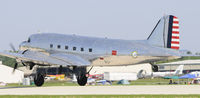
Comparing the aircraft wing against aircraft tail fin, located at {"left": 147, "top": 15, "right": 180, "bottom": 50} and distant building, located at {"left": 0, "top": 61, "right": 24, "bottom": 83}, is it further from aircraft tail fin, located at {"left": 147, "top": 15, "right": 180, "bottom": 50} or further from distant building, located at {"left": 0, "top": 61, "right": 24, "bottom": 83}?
distant building, located at {"left": 0, "top": 61, "right": 24, "bottom": 83}

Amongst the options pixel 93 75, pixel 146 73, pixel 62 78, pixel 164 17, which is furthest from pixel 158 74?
pixel 164 17

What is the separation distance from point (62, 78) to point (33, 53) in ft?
256

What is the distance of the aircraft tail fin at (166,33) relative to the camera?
131ft

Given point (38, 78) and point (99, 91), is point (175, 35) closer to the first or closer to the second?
point (99, 91)

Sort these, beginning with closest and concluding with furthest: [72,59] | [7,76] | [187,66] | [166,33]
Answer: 1. [72,59]
2. [166,33]
3. [7,76]
4. [187,66]

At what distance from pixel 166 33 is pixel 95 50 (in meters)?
7.55

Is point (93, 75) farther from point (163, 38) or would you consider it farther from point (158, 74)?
point (163, 38)

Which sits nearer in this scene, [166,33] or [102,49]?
[102,49]

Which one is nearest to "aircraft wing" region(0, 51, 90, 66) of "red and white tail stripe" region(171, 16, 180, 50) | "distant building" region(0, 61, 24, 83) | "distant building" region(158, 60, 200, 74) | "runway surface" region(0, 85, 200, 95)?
"runway surface" region(0, 85, 200, 95)

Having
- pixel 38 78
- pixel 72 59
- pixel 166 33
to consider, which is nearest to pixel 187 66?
pixel 166 33

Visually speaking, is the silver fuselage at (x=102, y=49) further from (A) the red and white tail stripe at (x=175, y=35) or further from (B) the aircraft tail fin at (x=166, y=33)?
(A) the red and white tail stripe at (x=175, y=35)

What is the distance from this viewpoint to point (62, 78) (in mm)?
116750

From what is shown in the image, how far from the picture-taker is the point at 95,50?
127 feet

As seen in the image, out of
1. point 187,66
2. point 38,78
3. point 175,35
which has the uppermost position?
point 175,35
